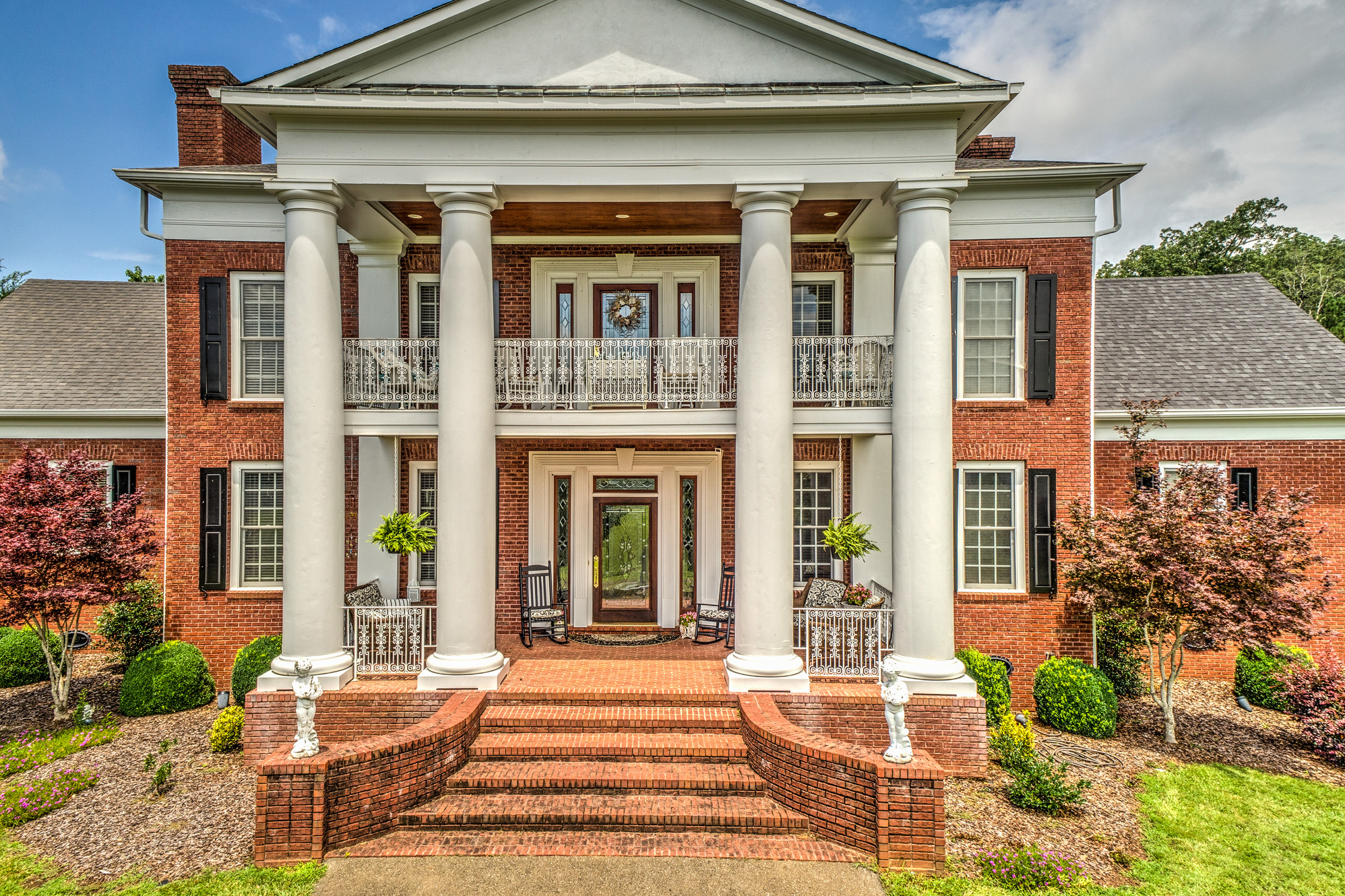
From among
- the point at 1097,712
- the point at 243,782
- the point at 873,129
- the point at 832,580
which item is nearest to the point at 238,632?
the point at 243,782

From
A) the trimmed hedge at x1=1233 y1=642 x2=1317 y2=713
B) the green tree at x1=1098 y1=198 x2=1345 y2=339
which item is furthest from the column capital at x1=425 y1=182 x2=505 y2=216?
the green tree at x1=1098 y1=198 x2=1345 y2=339

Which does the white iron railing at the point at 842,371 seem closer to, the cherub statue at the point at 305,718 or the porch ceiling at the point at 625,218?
the porch ceiling at the point at 625,218

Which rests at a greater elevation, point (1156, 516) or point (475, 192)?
point (475, 192)

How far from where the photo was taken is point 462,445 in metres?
8.26

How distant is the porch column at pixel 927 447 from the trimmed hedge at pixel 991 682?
3.19ft

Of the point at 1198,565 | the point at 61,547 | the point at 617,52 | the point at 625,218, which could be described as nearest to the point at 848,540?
the point at 1198,565

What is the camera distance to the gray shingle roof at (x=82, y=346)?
1263cm

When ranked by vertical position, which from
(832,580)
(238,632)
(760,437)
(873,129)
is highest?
(873,129)

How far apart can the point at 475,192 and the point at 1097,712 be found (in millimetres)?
11117

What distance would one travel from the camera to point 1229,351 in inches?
503

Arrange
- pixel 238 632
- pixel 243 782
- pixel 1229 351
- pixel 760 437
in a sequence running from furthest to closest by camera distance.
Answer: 1. pixel 1229 351
2. pixel 238 632
3. pixel 760 437
4. pixel 243 782

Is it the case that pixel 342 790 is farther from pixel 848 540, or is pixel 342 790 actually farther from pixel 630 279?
pixel 630 279

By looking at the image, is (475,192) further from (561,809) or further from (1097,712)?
(1097,712)

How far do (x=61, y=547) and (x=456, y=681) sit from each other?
6258mm
